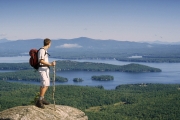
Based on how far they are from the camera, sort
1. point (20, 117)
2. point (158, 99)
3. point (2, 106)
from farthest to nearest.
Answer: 1. point (158, 99)
2. point (2, 106)
3. point (20, 117)

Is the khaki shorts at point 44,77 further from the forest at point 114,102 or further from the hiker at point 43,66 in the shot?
the forest at point 114,102

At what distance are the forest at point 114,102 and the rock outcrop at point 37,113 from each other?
64.0 metres

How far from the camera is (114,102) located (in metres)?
120

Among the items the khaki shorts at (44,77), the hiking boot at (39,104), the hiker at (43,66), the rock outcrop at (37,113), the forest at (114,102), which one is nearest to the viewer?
the rock outcrop at (37,113)

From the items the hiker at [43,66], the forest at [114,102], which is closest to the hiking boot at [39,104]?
the hiker at [43,66]

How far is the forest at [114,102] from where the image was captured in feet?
282

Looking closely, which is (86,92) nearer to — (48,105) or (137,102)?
(137,102)

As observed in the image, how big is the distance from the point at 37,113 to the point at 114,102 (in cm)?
10828

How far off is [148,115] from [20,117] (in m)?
80.3

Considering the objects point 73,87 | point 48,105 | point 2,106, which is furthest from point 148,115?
point 48,105

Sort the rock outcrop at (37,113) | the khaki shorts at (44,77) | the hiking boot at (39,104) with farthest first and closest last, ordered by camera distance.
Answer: the hiking boot at (39,104) < the khaki shorts at (44,77) < the rock outcrop at (37,113)

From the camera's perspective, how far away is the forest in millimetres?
Result: 85988

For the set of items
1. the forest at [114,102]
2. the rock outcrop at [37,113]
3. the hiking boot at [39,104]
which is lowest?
the forest at [114,102]

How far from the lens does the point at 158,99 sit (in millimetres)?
109250
